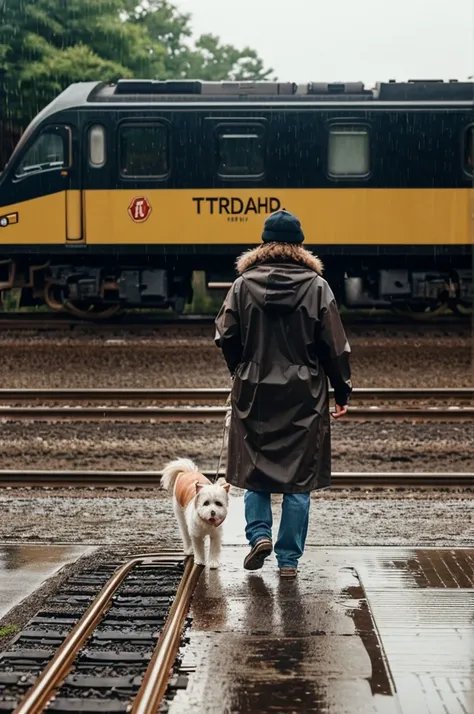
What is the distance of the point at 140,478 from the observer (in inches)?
375

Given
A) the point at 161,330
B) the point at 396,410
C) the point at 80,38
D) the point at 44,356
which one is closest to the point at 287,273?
the point at 396,410

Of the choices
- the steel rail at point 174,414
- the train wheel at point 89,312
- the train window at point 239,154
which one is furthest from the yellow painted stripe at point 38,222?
the steel rail at point 174,414

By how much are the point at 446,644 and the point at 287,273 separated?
204cm

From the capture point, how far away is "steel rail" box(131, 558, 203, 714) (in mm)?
4316

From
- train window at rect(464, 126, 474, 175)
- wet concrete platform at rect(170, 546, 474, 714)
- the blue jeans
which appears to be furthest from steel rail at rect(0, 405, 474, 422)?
train window at rect(464, 126, 474, 175)

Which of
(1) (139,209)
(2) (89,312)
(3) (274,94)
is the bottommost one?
(2) (89,312)

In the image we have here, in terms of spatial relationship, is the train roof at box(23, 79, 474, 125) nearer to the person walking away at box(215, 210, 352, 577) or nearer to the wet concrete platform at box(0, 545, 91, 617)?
the wet concrete platform at box(0, 545, 91, 617)

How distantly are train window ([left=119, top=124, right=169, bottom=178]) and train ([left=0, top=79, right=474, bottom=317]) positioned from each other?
0.05 ft

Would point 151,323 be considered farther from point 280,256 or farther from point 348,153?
point 280,256

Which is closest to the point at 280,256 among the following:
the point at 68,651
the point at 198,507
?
the point at 198,507

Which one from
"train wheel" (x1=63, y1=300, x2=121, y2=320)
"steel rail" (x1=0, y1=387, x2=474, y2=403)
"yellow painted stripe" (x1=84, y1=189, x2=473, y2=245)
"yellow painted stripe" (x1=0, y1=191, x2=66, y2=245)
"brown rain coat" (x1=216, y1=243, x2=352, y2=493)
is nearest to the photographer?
"brown rain coat" (x1=216, y1=243, x2=352, y2=493)

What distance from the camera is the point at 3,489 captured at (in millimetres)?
9492

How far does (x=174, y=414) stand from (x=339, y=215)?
6510 millimetres

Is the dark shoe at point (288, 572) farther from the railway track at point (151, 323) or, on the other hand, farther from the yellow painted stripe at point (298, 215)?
the yellow painted stripe at point (298, 215)
